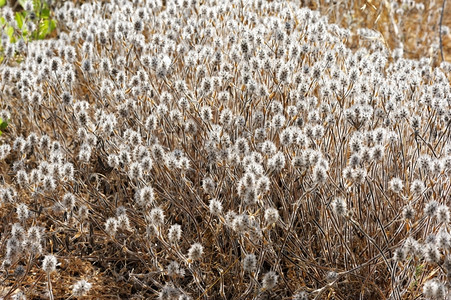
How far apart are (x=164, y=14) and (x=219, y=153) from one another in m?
1.82

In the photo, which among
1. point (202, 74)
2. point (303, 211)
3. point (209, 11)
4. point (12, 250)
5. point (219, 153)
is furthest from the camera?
point (209, 11)

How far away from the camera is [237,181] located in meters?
Answer: 2.38

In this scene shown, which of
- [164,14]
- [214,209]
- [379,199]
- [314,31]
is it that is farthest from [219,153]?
[164,14]

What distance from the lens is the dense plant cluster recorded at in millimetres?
2117

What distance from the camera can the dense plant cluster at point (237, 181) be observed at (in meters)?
2.12

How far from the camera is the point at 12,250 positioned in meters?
2.14

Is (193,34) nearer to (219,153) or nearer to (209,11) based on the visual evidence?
(209,11)

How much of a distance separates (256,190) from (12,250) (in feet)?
3.34

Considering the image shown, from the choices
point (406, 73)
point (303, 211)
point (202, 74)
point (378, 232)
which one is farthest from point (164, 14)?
point (378, 232)

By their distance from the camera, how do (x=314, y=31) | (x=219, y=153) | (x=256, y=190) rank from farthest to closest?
(x=314, y=31) → (x=219, y=153) → (x=256, y=190)

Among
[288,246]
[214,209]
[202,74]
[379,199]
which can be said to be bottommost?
A: [288,246]

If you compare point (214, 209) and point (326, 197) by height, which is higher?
point (214, 209)

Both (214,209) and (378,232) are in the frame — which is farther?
(378,232)

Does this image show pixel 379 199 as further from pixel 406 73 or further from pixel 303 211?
pixel 406 73
